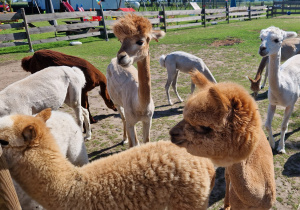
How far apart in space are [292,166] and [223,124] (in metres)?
2.69

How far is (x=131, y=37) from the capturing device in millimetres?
3021

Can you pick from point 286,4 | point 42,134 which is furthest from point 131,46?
point 286,4

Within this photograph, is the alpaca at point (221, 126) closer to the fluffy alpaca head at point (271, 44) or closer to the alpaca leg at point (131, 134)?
the alpaca leg at point (131, 134)

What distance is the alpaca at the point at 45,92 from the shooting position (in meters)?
3.54

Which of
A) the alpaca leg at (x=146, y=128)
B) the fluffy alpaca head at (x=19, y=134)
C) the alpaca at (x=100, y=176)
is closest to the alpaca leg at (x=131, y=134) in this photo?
the alpaca leg at (x=146, y=128)

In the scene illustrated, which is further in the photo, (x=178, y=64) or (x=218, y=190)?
(x=178, y=64)

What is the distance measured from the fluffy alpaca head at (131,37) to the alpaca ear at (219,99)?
1.66m

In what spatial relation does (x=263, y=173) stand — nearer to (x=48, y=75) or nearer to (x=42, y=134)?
(x=42, y=134)

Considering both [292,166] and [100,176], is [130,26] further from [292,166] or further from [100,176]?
[292,166]

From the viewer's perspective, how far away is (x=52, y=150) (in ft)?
6.10

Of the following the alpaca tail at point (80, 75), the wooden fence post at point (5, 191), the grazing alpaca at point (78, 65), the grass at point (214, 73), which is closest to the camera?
the wooden fence post at point (5, 191)

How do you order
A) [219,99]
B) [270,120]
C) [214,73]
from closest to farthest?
Result: [219,99], [270,120], [214,73]

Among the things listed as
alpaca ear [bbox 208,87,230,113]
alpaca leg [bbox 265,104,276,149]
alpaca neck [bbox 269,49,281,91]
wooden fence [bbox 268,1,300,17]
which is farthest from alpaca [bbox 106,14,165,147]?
wooden fence [bbox 268,1,300,17]

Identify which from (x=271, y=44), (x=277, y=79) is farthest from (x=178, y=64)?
(x=277, y=79)
